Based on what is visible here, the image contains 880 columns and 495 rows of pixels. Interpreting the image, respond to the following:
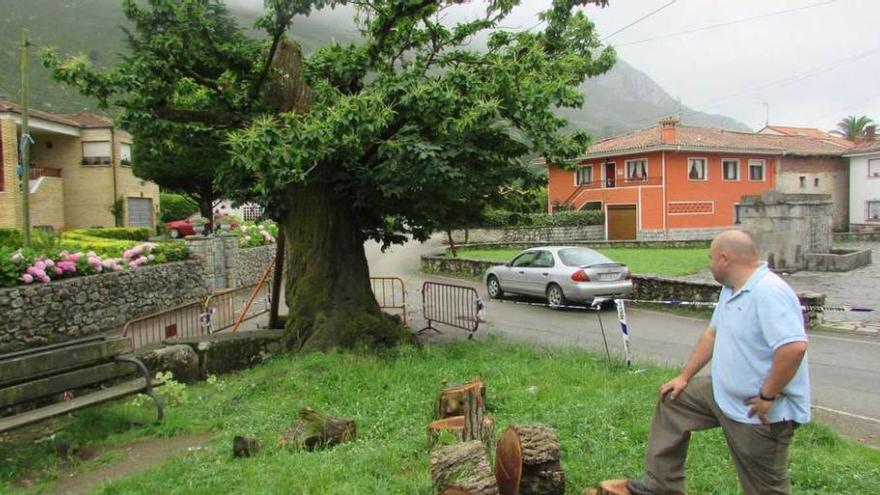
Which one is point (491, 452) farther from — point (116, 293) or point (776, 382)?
point (116, 293)

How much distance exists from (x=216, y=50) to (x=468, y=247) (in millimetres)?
24263

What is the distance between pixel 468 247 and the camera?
33469mm

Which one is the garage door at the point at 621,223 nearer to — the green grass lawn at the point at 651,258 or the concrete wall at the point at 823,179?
the green grass lawn at the point at 651,258

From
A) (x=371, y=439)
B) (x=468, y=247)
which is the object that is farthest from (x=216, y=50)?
(x=468, y=247)

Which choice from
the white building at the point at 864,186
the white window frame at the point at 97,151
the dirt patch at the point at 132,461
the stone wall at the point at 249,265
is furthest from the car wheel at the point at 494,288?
the white building at the point at 864,186

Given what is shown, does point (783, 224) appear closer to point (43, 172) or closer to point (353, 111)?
point (353, 111)

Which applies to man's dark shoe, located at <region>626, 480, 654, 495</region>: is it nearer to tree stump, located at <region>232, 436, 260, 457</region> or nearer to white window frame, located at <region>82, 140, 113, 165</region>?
tree stump, located at <region>232, 436, 260, 457</region>

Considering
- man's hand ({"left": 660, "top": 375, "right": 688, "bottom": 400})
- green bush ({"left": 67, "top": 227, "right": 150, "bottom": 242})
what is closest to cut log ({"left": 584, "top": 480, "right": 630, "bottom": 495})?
man's hand ({"left": 660, "top": 375, "right": 688, "bottom": 400})

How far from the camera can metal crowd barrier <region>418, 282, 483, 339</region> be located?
1266 cm

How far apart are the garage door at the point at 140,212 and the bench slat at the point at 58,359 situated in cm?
3206

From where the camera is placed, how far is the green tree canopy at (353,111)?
8156mm

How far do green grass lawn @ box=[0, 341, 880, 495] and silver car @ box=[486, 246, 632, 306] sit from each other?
252 inches

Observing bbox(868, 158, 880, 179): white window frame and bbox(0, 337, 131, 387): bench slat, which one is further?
bbox(868, 158, 880, 179): white window frame

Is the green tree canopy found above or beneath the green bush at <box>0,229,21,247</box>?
above
